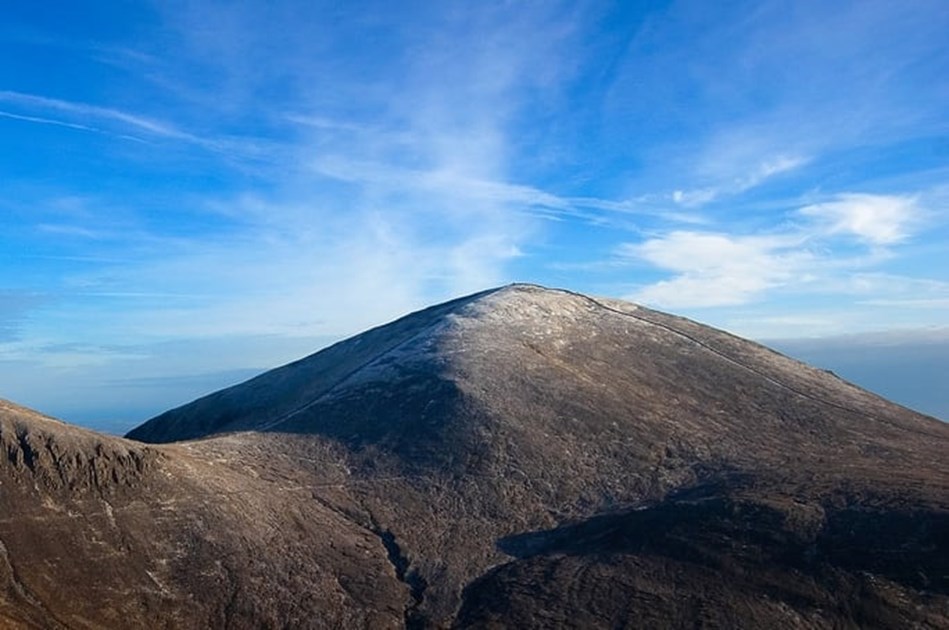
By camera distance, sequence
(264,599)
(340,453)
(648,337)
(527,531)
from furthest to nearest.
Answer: (648,337)
(340,453)
(527,531)
(264,599)

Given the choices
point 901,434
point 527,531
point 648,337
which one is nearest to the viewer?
point 527,531

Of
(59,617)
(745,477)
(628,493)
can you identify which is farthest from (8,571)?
(745,477)

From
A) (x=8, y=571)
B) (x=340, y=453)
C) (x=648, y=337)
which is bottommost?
(x=8, y=571)

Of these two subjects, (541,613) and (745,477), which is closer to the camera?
(541,613)

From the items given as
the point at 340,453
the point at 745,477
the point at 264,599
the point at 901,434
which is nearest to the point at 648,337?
the point at 901,434

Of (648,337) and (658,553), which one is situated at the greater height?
(648,337)

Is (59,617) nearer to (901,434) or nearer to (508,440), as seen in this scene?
(508,440)

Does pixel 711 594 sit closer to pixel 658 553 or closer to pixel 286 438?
pixel 658 553
